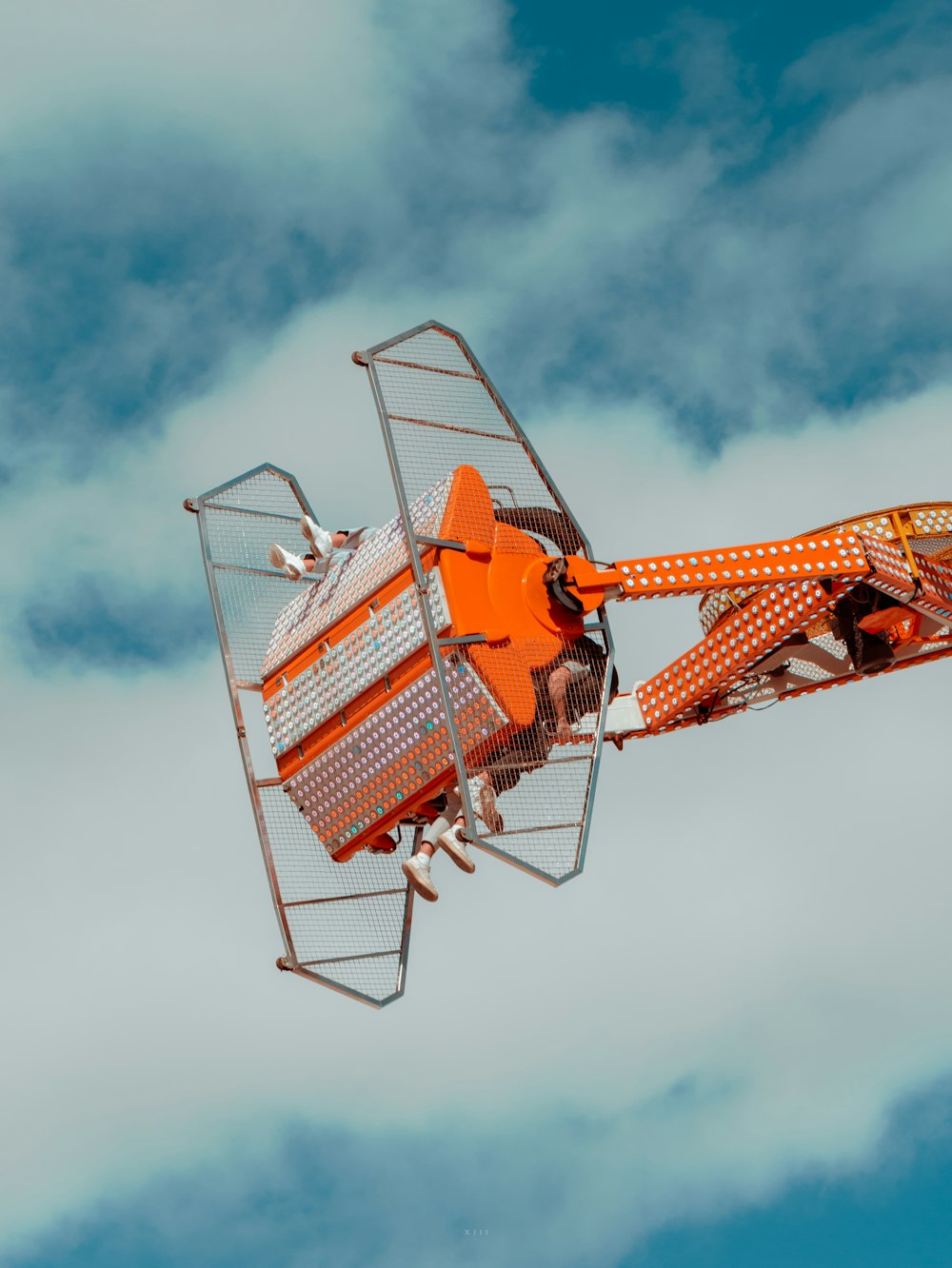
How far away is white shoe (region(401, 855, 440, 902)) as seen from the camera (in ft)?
77.3

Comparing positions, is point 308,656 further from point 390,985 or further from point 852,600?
point 852,600

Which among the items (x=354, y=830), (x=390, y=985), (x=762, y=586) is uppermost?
(x=762, y=586)

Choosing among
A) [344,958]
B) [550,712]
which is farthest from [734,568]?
[344,958]

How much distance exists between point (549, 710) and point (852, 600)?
3.89 metres

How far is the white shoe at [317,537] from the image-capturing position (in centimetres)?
2584

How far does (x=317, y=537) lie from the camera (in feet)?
85.1

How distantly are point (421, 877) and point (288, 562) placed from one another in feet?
15.8

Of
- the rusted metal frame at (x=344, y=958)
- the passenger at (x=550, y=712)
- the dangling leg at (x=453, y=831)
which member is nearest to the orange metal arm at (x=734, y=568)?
the passenger at (x=550, y=712)

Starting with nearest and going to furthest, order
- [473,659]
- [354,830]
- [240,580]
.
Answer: [473,659] < [354,830] < [240,580]

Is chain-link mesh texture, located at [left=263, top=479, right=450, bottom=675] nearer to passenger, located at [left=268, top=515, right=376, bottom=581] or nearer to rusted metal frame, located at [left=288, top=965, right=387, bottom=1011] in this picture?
passenger, located at [left=268, top=515, right=376, bottom=581]

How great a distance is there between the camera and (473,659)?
23.2 metres

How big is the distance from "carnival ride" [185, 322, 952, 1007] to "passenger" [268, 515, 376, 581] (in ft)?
0.82

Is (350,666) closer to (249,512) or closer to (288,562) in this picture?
(288,562)

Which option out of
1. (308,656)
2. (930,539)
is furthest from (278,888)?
(930,539)
